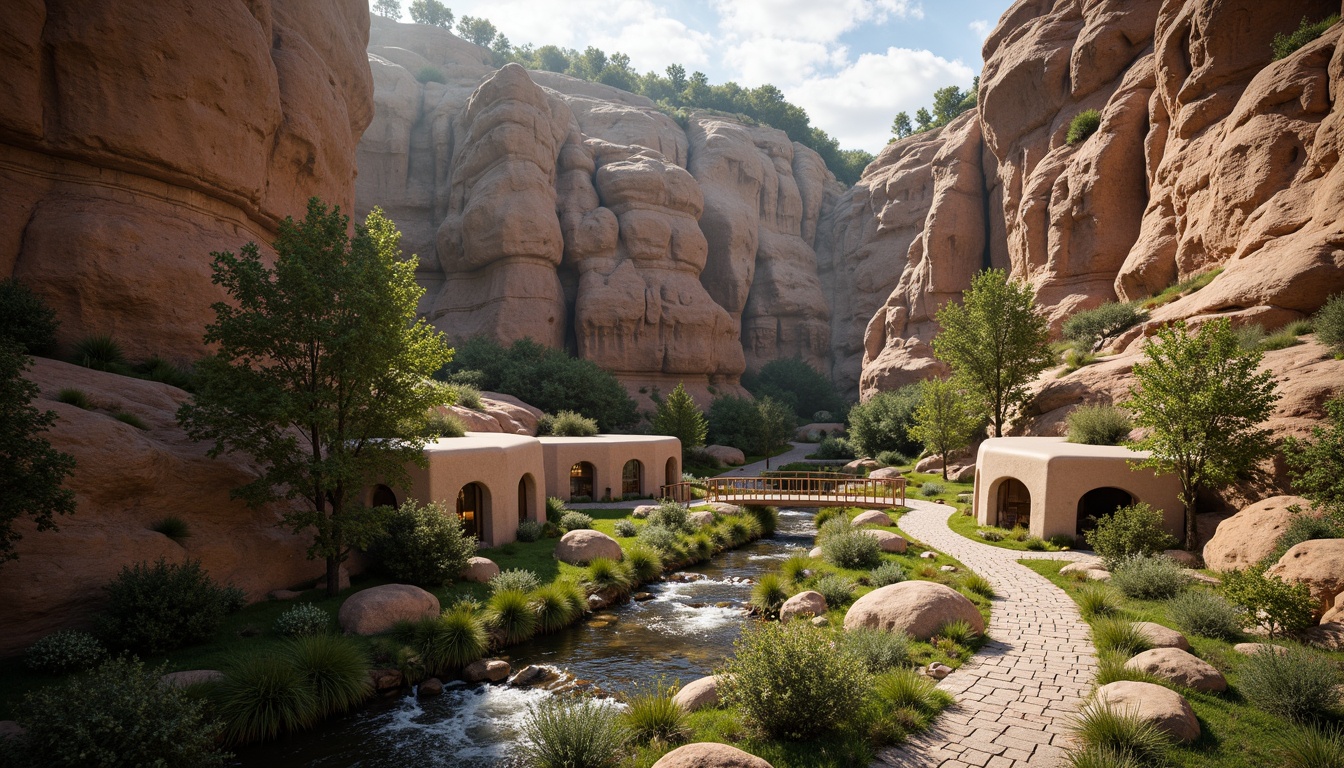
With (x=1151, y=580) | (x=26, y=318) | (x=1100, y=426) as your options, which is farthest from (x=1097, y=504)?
(x=26, y=318)

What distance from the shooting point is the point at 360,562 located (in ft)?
55.2

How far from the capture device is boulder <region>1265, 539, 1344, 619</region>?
1055cm

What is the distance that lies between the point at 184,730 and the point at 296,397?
7.47m

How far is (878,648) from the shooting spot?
10594mm

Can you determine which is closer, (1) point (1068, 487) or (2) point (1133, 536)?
(2) point (1133, 536)

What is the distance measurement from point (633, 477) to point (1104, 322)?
23.0m

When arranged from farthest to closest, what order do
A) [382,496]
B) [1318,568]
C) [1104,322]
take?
[1104,322]
[382,496]
[1318,568]

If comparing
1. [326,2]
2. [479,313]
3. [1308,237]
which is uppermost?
[326,2]

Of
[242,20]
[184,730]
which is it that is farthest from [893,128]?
[184,730]

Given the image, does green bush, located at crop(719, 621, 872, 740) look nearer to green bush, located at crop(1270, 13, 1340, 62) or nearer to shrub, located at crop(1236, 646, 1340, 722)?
shrub, located at crop(1236, 646, 1340, 722)

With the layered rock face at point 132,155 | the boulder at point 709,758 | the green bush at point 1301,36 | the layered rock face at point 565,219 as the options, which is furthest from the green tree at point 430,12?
the boulder at point 709,758

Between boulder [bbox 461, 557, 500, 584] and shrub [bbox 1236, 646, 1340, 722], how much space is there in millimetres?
15427

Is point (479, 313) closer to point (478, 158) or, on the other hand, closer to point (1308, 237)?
point (478, 158)

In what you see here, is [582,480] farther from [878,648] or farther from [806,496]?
[878,648]
